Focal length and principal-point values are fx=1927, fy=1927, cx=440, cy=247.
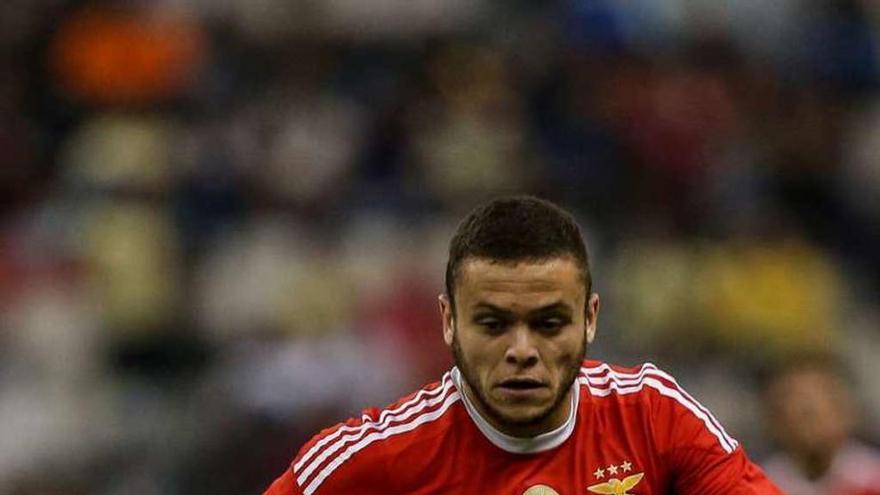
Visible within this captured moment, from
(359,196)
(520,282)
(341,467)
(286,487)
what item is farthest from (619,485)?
(359,196)

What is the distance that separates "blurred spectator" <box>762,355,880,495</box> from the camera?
850cm

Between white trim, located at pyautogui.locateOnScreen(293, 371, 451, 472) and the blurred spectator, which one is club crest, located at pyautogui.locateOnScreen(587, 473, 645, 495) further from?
the blurred spectator

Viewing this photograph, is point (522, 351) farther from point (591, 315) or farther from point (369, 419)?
point (369, 419)

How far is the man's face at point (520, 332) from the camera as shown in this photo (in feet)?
17.1

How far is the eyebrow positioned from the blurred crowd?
5555 millimetres

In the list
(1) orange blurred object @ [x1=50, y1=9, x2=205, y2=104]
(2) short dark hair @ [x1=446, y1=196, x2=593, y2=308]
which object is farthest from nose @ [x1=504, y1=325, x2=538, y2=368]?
(1) orange blurred object @ [x1=50, y1=9, x2=205, y2=104]

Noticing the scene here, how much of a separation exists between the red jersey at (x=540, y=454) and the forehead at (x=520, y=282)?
415 millimetres

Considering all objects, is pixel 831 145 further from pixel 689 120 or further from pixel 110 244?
pixel 110 244

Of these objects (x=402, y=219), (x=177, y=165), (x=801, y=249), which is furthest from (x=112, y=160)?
(x=801, y=249)

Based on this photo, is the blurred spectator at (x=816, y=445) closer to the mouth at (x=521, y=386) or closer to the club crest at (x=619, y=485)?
the club crest at (x=619, y=485)

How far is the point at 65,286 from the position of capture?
1200cm

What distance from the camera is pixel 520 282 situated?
17.2 feet

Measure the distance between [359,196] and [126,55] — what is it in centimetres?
223

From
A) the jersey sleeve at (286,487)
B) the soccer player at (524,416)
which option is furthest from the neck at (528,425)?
the jersey sleeve at (286,487)
